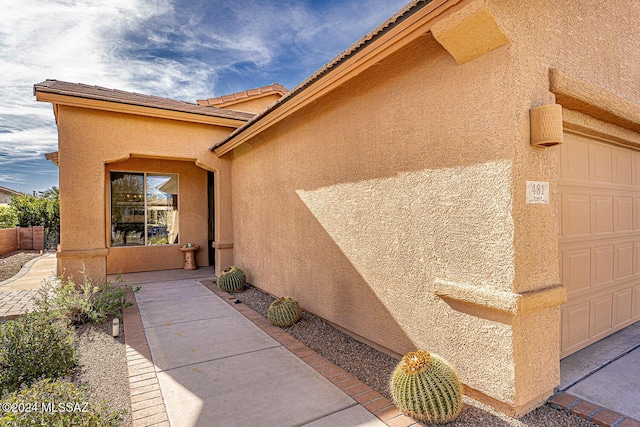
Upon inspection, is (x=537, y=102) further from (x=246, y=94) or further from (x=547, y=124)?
(x=246, y=94)

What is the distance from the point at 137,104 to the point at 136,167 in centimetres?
336

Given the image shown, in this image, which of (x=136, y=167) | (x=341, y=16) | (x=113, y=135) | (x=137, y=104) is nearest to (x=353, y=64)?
(x=341, y=16)

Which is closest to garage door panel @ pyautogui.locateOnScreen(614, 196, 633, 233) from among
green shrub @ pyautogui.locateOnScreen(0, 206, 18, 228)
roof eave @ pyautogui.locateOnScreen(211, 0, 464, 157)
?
roof eave @ pyautogui.locateOnScreen(211, 0, 464, 157)

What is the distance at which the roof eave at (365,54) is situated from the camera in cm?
318

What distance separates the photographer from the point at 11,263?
12984mm

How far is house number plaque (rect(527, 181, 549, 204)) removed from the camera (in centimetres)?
306

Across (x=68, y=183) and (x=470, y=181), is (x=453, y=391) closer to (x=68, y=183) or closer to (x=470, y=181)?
(x=470, y=181)

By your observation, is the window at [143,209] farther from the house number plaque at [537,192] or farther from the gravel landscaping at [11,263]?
the house number plaque at [537,192]

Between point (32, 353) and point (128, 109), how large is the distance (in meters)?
6.10

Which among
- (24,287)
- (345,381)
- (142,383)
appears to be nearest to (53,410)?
(142,383)

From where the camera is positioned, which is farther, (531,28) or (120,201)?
(120,201)

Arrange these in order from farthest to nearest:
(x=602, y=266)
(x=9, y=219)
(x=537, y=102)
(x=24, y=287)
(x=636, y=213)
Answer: (x=9, y=219) → (x=24, y=287) → (x=636, y=213) → (x=602, y=266) → (x=537, y=102)

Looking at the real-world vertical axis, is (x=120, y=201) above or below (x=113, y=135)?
below

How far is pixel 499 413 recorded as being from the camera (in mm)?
3033
